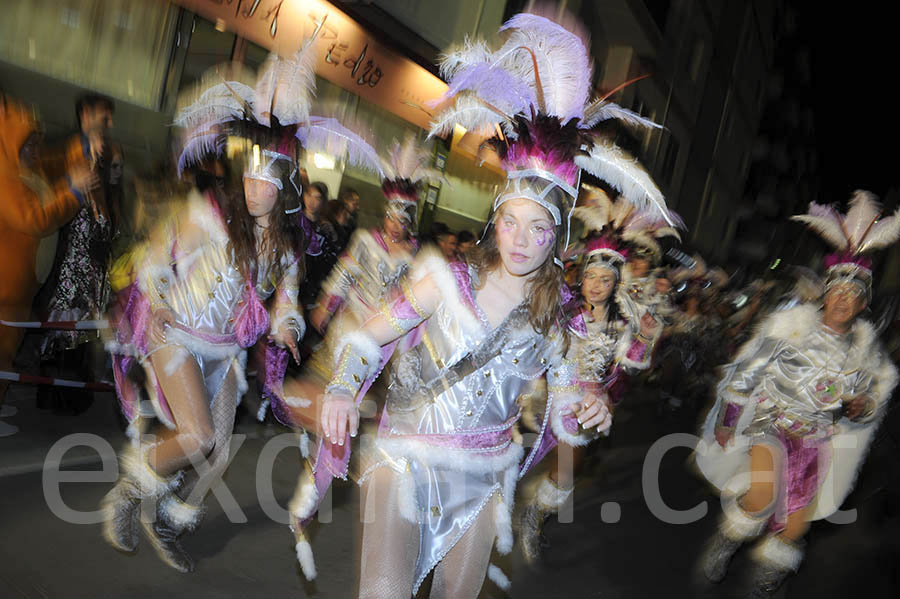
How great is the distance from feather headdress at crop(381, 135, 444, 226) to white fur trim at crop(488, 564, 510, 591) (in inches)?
143

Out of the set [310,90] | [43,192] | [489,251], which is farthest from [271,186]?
[43,192]

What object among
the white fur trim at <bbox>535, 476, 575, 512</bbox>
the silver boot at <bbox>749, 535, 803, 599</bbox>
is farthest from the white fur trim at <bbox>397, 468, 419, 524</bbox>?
the silver boot at <bbox>749, 535, 803, 599</bbox>

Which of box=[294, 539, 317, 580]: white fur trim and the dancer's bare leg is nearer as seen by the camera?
box=[294, 539, 317, 580]: white fur trim

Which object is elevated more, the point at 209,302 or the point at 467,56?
the point at 467,56

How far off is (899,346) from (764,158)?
41603 mm

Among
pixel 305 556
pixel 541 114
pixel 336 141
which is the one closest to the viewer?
pixel 541 114

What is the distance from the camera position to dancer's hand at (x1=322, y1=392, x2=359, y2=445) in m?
2.36

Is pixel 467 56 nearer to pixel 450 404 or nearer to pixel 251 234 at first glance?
pixel 450 404

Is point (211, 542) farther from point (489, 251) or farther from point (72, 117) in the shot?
point (72, 117)

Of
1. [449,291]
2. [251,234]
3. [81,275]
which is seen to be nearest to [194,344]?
[251,234]

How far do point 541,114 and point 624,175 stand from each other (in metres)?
0.39

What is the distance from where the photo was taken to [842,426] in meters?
4.66

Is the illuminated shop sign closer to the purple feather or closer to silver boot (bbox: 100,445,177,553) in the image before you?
the purple feather

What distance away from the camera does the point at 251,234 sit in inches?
142
